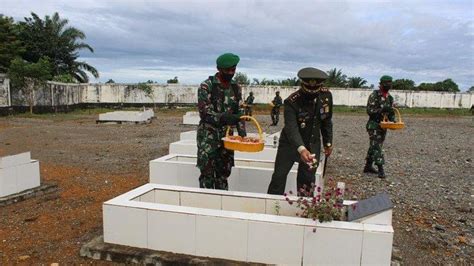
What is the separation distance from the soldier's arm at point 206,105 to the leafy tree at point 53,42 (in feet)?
102

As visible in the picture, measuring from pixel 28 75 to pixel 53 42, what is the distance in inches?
410

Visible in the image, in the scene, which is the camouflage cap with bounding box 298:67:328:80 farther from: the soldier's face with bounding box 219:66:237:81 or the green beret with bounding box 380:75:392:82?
the green beret with bounding box 380:75:392:82

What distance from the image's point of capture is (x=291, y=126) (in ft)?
13.0

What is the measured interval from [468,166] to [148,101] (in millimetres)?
28748

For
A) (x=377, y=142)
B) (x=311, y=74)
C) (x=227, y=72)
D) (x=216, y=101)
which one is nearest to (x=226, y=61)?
(x=227, y=72)

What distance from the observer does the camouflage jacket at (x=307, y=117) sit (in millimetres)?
4047

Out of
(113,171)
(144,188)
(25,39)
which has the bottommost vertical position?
(113,171)

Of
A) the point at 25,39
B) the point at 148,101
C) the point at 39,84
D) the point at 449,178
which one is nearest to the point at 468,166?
the point at 449,178

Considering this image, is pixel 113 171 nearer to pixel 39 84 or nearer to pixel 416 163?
pixel 416 163

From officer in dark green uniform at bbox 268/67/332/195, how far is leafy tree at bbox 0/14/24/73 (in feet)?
87.7

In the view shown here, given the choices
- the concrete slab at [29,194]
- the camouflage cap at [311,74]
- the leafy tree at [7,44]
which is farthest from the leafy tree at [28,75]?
the camouflage cap at [311,74]

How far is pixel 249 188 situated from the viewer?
16.9 ft

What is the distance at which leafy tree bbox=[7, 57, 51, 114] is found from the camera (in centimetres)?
2162

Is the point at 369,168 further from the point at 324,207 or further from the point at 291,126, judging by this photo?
the point at 324,207
